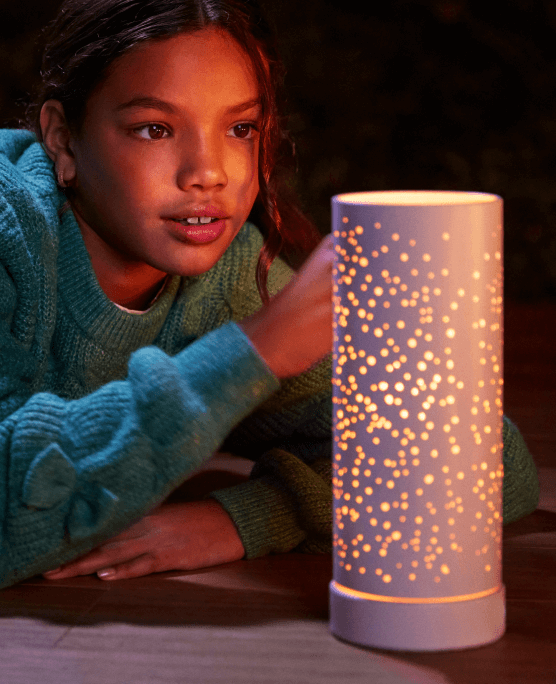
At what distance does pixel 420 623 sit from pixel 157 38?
2.49ft

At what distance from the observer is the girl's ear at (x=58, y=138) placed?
1493 mm

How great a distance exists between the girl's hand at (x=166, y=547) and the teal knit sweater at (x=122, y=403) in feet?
0.09

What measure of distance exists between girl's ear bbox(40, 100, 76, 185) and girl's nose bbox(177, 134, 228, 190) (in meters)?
0.22

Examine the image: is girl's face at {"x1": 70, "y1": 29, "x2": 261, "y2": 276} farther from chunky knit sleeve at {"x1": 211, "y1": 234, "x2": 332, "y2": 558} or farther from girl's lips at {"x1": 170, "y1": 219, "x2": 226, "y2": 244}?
chunky knit sleeve at {"x1": 211, "y1": 234, "x2": 332, "y2": 558}

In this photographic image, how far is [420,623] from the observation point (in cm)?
105

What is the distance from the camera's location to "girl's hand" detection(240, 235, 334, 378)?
3.78 feet

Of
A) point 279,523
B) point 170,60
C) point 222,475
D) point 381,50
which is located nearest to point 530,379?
point 222,475

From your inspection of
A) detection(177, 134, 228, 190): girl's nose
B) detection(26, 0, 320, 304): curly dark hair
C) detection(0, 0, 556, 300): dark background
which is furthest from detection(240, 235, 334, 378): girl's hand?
detection(0, 0, 556, 300): dark background

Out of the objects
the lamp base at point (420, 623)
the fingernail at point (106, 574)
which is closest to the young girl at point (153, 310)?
the fingernail at point (106, 574)

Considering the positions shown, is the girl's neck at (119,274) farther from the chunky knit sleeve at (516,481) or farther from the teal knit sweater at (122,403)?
the chunky knit sleeve at (516,481)

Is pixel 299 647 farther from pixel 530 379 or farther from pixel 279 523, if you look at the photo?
pixel 530 379

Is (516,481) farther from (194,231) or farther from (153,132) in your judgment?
(153,132)

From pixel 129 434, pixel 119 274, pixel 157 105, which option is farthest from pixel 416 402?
pixel 119 274

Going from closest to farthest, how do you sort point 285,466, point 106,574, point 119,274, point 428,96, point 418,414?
point 418,414 < point 106,574 < point 285,466 < point 119,274 < point 428,96
